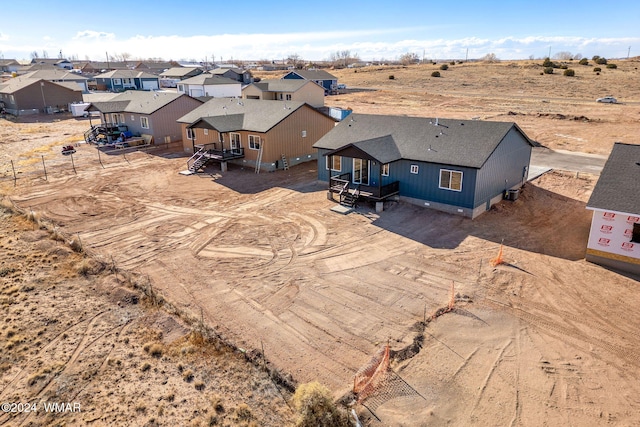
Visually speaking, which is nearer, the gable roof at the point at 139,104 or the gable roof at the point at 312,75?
the gable roof at the point at 139,104

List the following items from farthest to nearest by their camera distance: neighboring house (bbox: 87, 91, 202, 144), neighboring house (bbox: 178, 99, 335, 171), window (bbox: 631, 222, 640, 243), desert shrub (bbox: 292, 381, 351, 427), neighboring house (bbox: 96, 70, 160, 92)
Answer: neighboring house (bbox: 96, 70, 160, 92), neighboring house (bbox: 87, 91, 202, 144), neighboring house (bbox: 178, 99, 335, 171), window (bbox: 631, 222, 640, 243), desert shrub (bbox: 292, 381, 351, 427)

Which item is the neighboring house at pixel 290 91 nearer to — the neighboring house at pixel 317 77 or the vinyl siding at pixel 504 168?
the neighboring house at pixel 317 77

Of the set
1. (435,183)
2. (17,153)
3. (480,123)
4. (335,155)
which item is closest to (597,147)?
(480,123)

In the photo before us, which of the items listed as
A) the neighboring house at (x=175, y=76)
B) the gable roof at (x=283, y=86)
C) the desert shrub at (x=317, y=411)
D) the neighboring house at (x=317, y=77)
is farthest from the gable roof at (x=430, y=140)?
the neighboring house at (x=175, y=76)

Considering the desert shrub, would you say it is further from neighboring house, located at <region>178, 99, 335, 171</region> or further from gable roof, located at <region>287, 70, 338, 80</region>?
gable roof, located at <region>287, 70, 338, 80</region>

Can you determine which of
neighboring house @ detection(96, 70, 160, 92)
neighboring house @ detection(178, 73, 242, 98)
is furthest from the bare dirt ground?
neighboring house @ detection(96, 70, 160, 92)

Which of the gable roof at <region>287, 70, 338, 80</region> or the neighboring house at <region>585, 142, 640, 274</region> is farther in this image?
the gable roof at <region>287, 70, 338, 80</region>
